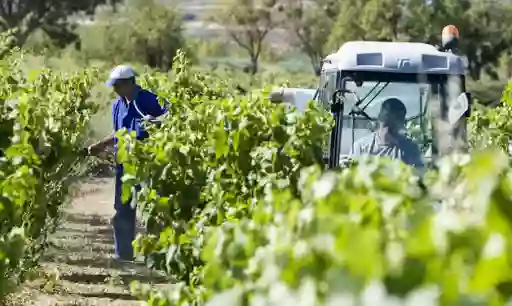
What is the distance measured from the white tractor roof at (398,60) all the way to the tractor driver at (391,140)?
0.23 metres

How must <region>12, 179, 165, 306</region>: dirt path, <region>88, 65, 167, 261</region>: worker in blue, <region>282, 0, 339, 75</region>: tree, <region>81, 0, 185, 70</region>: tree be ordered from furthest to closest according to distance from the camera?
<region>282, 0, 339, 75</region>: tree
<region>81, 0, 185, 70</region>: tree
<region>88, 65, 167, 261</region>: worker in blue
<region>12, 179, 165, 306</region>: dirt path

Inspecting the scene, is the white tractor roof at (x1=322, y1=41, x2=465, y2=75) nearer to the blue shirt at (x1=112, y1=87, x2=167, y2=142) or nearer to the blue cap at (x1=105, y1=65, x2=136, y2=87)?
the blue shirt at (x1=112, y1=87, x2=167, y2=142)

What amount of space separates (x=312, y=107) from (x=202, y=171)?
0.90 m

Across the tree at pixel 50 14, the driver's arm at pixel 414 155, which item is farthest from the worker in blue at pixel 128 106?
the tree at pixel 50 14

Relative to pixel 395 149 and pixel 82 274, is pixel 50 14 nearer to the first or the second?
pixel 82 274

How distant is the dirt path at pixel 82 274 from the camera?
7.53 metres

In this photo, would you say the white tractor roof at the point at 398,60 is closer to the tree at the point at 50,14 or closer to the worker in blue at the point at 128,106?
the worker in blue at the point at 128,106

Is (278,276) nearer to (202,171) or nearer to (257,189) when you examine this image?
(257,189)

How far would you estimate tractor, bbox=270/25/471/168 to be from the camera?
6.23 meters

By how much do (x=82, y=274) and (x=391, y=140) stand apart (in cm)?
343

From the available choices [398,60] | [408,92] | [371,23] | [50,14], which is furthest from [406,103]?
[371,23]

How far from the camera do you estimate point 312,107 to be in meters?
4.55

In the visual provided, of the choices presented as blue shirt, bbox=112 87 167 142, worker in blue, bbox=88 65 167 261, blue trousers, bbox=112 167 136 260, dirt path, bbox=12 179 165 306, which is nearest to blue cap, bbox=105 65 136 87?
worker in blue, bbox=88 65 167 261

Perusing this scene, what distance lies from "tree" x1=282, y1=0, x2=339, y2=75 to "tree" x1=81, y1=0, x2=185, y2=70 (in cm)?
965
